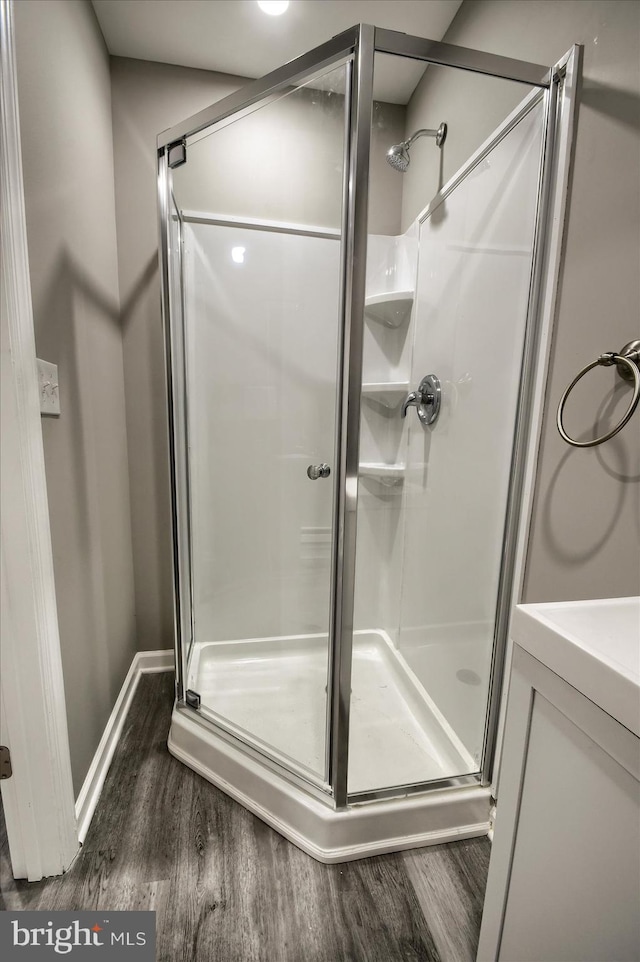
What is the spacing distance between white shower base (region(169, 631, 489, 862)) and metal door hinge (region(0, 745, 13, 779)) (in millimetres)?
503

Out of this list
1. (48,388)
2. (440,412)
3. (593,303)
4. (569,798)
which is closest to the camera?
(569,798)

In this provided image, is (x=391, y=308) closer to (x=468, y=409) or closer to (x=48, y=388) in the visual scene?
(x=468, y=409)

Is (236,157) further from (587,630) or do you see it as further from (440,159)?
(587,630)

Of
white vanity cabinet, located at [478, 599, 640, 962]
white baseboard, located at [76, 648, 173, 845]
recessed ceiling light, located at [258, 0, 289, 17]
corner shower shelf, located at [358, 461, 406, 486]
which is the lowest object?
white baseboard, located at [76, 648, 173, 845]

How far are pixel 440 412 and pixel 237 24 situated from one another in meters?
1.45

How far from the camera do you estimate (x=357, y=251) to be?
89 cm

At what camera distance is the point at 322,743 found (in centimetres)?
114

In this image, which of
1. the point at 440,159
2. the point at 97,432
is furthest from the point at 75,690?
the point at 440,159

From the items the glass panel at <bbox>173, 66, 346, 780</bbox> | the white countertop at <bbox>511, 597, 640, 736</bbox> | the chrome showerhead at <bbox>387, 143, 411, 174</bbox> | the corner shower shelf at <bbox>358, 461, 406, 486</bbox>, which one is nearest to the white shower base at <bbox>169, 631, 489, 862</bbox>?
the glass panel at <bbox>173, 66, 346, 780</bbox>

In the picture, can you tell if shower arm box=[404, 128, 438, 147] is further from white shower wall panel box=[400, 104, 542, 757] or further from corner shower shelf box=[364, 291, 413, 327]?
corner shower shelf box=[364, 291, 413, 327]

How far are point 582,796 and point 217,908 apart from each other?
0.92 metres

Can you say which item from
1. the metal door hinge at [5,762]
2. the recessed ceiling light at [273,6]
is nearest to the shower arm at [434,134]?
the recessed ceiling light at [273,6]

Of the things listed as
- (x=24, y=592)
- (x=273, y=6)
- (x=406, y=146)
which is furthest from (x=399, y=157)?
(x=24, y=592)

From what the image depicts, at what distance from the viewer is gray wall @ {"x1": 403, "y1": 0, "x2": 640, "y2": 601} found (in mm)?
803
